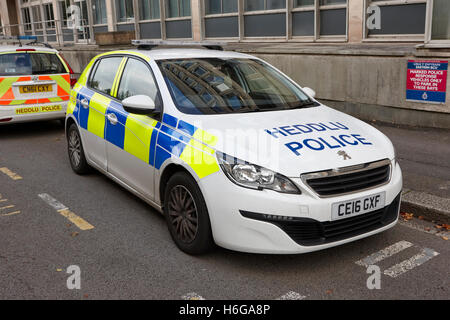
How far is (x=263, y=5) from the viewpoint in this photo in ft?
49.4

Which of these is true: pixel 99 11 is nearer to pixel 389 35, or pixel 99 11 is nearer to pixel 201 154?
pixel 389 35

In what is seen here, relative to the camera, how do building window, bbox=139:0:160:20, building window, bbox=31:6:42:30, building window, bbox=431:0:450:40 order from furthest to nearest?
building window, bbox=31:6:42:30 < building window, bbox=139:0:160:20 < building window, bbox=431:0:450:40

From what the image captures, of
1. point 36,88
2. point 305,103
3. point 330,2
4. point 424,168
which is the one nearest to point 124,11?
point 330,2

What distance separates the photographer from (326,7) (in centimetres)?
1295

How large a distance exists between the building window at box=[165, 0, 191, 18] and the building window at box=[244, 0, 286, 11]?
341 cm

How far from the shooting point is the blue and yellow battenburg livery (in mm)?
3943

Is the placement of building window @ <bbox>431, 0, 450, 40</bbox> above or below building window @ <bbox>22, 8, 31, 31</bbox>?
below

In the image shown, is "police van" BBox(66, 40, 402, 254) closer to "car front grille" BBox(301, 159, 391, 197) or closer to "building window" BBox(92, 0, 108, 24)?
"car front grille" BBox(301, 159, 391, 197)

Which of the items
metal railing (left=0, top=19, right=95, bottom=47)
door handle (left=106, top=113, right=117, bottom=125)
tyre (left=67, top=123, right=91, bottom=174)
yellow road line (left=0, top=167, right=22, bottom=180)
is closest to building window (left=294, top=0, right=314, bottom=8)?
tyre (left=67, top=123, right=91, bottom=174)
